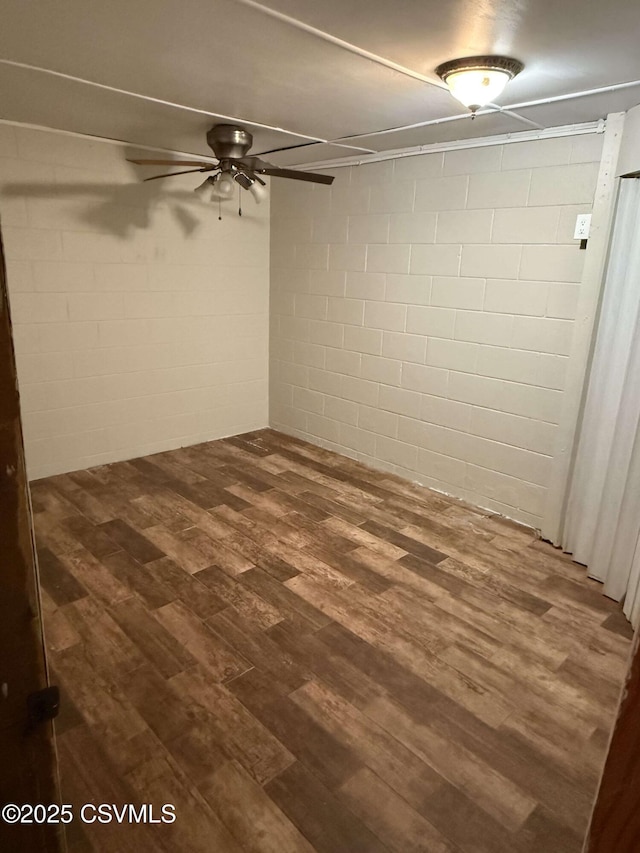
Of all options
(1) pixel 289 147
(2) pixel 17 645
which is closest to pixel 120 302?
(1) pixel 289 147

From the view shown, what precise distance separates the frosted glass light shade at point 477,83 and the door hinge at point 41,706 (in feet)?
8.12

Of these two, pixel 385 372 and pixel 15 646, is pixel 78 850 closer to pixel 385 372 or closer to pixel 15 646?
pixel 15 646

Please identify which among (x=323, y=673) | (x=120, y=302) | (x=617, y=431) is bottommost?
(x=323, y=673)

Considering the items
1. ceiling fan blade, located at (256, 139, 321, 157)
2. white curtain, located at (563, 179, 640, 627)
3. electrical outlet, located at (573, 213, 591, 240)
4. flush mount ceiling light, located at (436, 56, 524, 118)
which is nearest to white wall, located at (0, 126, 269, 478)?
ceiling fan blade, located at (256, 139, 321, 157)

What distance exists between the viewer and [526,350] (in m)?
3.33

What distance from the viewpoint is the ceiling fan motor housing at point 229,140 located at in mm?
3244

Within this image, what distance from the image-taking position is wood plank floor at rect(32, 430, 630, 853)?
5.31 feet

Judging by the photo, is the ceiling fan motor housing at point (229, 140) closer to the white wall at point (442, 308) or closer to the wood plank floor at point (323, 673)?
the white wall at point (442, 308)

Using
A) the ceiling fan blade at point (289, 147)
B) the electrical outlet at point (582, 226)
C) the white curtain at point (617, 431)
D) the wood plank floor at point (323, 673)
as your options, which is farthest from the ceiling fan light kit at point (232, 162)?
the wood plank floor at point (323, 673)

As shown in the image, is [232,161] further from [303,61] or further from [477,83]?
[477,83]

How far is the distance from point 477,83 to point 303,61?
28.0 inches

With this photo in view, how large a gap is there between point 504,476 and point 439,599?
47.5 inches

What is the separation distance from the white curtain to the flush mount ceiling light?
3.02 ft

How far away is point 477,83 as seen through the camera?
2186mm
